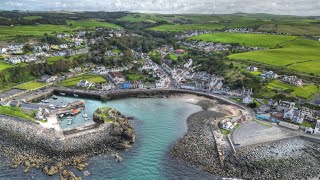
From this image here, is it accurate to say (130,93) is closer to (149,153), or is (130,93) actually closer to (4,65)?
(149,153)

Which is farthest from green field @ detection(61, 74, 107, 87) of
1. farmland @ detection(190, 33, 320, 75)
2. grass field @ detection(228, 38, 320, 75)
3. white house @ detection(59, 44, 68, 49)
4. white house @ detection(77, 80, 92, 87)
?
grass field @ detection(228, 38, 320, 75)

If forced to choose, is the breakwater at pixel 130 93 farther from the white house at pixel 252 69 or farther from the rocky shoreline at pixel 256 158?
the white house at pixel 252 69

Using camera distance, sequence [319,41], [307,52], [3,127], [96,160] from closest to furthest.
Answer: [96,160] < [3,127] < [307,52] < [319,41]

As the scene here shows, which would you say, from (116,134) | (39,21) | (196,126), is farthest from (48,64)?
(39,21)

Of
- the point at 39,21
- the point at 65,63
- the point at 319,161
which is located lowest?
the point at 319,161

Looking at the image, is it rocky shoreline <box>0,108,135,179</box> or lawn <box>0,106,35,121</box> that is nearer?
rocky shoreline <box>0,108,135,179</box>

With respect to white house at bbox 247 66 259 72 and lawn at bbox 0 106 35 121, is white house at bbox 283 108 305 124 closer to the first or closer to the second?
white house at bbox 247 66 259 72

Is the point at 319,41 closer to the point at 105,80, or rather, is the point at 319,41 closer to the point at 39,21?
the point at 105,80
